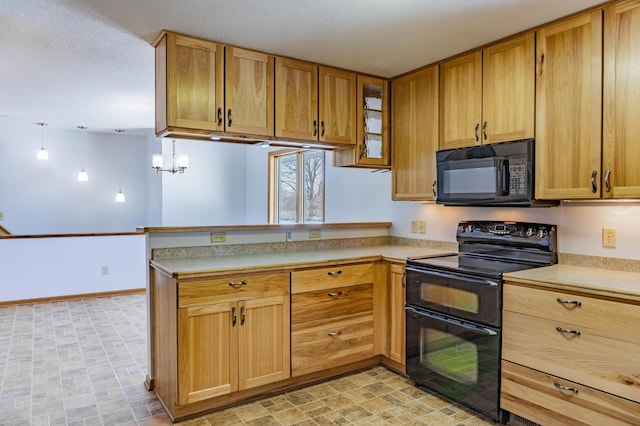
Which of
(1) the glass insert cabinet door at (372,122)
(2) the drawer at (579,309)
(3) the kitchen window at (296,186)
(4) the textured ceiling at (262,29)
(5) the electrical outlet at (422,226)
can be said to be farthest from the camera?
(3) the kitchen window at (296,186)

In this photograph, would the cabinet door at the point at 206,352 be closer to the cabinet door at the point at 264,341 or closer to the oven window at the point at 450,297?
the cabinet door at the point at 264,341

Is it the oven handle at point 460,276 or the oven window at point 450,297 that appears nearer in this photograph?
the oven handle at point 460,276

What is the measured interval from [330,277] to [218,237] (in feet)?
2.81

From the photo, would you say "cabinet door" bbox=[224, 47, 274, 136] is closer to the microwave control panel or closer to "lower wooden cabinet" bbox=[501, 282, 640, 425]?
the microwave control panel

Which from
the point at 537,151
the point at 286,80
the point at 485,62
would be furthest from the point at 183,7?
the point at 537,151

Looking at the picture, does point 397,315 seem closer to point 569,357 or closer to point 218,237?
point 569,357

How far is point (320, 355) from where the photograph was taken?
2.90m

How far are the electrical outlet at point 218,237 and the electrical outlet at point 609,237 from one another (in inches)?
95.8

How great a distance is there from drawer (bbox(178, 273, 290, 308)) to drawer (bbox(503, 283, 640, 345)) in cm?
134

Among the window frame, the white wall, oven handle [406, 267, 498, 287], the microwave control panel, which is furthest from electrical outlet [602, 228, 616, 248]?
the window frame

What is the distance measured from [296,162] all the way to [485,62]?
3.56m

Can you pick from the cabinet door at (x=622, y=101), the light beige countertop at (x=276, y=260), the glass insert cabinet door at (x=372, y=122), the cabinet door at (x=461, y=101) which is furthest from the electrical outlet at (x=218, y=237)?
the cabinet door at (x=622, y=101)

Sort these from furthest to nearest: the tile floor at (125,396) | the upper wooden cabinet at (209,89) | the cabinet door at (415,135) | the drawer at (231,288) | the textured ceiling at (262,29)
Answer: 1. the cabinet door at (415,135)
2. the upper wooden cabinet at (209,89)
3. the tile floor at (125,396)
4. the drawer at (231,288)
5. the textured ceiling at (262,29)

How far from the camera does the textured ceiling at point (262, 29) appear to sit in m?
2.25
